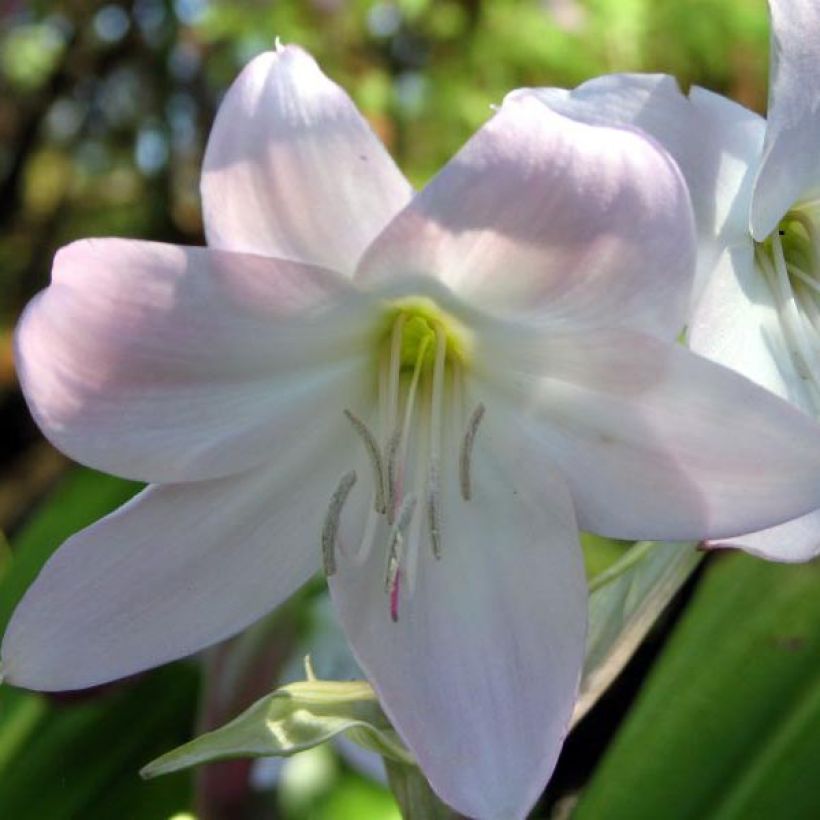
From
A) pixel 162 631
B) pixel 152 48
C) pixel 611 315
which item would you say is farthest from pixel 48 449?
pixel 611 315

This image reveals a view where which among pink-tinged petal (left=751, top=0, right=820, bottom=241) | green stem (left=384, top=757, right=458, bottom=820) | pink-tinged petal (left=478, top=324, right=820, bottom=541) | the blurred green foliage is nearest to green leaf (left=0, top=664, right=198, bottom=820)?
green stem (left=384, top=757, right=458, bottom=820)

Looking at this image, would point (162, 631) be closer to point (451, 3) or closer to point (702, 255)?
point (702, 255)

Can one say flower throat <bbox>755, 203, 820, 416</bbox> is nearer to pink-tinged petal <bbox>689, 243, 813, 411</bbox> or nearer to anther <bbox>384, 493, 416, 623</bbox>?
pink-tinged petal <bbox>689, 243, 813, 411</bbox>

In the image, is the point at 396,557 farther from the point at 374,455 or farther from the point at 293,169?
the point at 293,169

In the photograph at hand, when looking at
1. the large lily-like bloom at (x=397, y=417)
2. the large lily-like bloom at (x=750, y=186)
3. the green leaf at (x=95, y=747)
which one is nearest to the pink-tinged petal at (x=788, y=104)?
the large lily-like bloom at (x=750, y=186)

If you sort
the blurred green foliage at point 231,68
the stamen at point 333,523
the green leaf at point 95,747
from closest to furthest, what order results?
the stamen at point 333,523, the green leaf at point 95,747, the blurred green foliage at point 231,68

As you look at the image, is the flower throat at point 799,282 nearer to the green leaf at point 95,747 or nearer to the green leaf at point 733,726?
the green leaf at point 733,726

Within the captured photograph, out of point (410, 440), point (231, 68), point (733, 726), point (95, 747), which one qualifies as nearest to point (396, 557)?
point (410, 440)
